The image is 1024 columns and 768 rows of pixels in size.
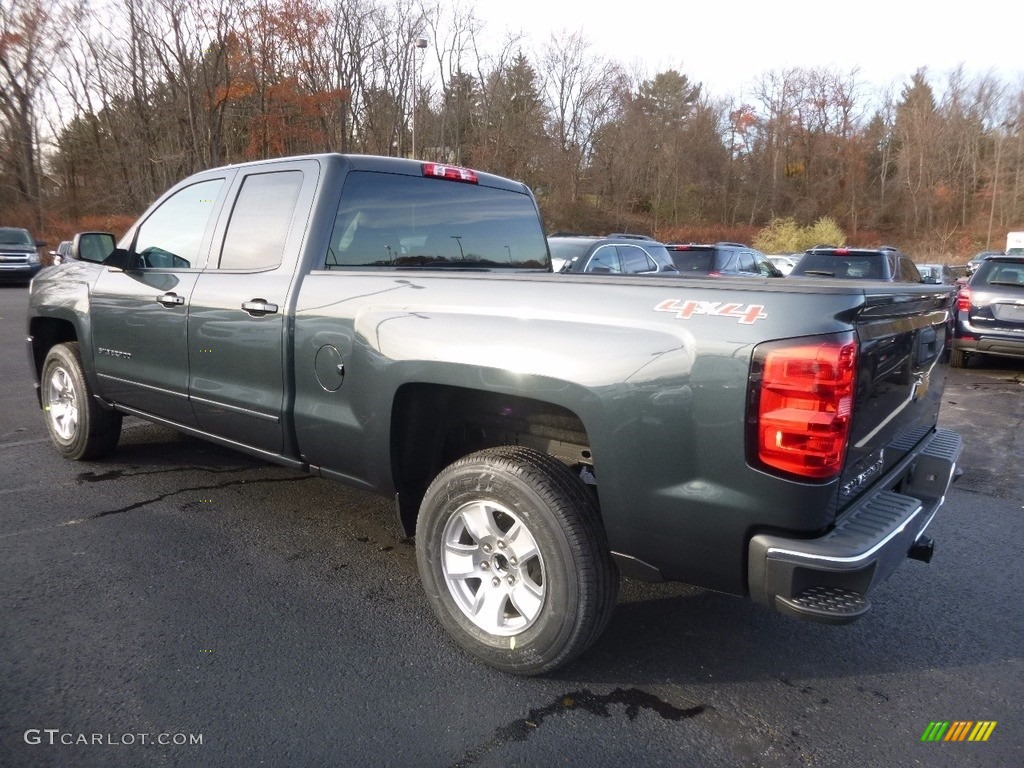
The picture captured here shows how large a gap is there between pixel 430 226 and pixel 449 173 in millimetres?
355

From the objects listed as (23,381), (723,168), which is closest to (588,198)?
(723,168)

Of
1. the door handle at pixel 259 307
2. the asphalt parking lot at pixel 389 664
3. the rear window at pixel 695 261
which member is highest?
the rear window at pixel 695 261

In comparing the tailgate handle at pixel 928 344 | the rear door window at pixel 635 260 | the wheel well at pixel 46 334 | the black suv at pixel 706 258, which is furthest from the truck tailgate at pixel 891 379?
the black suv at pixel 706 258

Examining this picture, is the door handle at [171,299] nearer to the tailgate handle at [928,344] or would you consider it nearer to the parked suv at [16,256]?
the tailgate handle at [928,344]

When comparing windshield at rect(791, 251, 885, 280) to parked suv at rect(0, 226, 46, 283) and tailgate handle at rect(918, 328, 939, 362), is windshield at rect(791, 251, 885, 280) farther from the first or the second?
parked suv at rect(0, 226, 46, 283)

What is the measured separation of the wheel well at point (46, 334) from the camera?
5520 millimetres

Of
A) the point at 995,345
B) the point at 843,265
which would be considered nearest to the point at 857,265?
the point at 843,265

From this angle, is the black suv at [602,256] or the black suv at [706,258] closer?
the black suv at [602,256]

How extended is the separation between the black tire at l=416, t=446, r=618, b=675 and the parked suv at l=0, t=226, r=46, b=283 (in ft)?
77.0

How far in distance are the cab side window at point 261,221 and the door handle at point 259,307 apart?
0.20m

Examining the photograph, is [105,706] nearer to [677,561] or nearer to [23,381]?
[677,561]

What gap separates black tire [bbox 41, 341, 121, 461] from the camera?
5098 mm

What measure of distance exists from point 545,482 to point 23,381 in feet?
26.1

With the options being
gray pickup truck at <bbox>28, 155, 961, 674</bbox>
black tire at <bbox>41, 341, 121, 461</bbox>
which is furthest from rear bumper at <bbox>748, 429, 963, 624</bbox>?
black tire at <bbox>41, 341, 121, 461</bbox>
